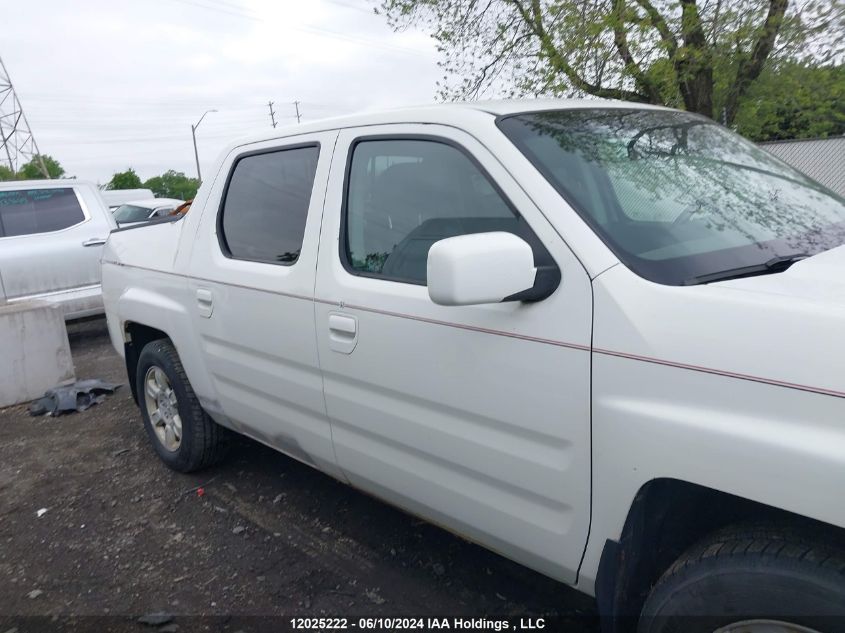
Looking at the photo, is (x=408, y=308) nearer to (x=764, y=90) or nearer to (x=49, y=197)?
(x=49, y=197)

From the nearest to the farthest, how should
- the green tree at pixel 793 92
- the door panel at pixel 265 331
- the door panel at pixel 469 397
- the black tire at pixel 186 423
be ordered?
the door panel at pixel 469 397 → the door panel at pixel 265 331 → the black tire at pixel 186 423 → the green tree at pixel 793 92

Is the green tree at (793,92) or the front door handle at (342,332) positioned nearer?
the front door handle at (342,332)

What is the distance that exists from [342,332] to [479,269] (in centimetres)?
94

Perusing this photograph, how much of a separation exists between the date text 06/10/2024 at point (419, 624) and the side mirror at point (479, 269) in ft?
4.76

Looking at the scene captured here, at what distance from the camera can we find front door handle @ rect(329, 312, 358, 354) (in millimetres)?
2697

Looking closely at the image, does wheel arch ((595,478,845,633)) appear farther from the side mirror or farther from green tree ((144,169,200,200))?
green tree ((144,169,200,200))

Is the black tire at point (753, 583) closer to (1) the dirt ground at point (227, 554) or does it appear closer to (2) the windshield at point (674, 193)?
(2) the windshield at point (674, 193)

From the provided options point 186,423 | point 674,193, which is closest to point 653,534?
point 674,193

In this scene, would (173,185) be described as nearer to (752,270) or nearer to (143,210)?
(143,210)

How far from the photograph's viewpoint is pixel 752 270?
2.03 metres

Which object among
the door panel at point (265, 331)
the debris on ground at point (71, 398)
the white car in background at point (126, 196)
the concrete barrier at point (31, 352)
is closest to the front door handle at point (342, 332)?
the door panel at point (265, 331)

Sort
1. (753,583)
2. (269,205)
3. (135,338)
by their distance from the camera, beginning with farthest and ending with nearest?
(135,338) → (269,205) → (753,583)

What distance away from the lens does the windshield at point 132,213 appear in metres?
16.5

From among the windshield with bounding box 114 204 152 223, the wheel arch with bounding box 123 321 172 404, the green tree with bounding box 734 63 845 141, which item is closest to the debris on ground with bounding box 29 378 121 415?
the wheel arch with bounding box 123 321 172 404
